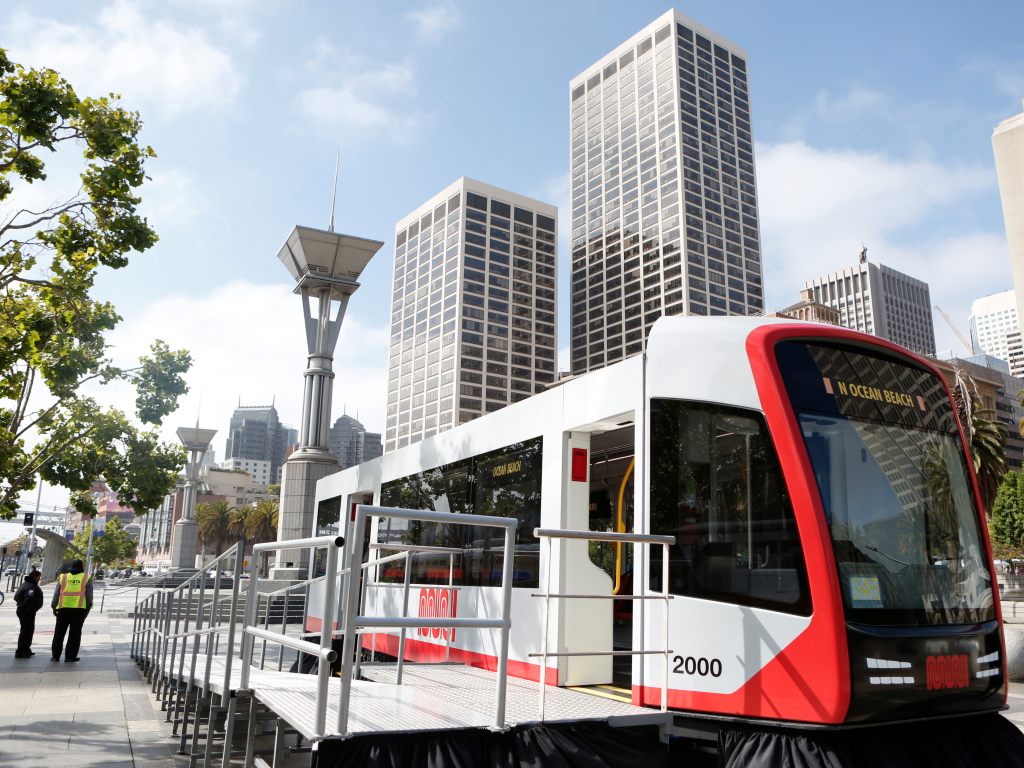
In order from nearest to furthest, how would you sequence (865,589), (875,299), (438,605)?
(865,589)
(438,605)
(875,299)

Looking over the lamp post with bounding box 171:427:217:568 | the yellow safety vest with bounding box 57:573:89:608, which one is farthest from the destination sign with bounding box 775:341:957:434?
the lamp post with bounding box 171:427:217:568

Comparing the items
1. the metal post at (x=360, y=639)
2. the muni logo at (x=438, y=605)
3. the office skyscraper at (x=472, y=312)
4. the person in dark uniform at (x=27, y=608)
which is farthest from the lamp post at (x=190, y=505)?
the office skyscraper at (x=472, y=312)

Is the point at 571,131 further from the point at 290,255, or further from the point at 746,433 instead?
the point at 746,433

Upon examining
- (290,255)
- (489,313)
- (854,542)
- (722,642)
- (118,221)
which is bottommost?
(722,642)

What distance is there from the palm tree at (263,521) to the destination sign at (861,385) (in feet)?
252

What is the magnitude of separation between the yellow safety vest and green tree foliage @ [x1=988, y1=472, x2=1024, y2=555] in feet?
151

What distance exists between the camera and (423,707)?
4824 millimetres

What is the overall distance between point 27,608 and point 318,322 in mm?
13933

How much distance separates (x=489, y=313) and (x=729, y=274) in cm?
4434

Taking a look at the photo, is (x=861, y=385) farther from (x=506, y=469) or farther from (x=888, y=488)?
(x=506, y=469)

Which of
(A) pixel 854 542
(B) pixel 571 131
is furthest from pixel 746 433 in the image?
(B) pixel 571 131

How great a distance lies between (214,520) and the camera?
271 feet

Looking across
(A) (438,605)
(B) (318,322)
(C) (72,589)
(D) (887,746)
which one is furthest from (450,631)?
(B) (318,322)

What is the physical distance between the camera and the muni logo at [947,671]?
4809 mm
